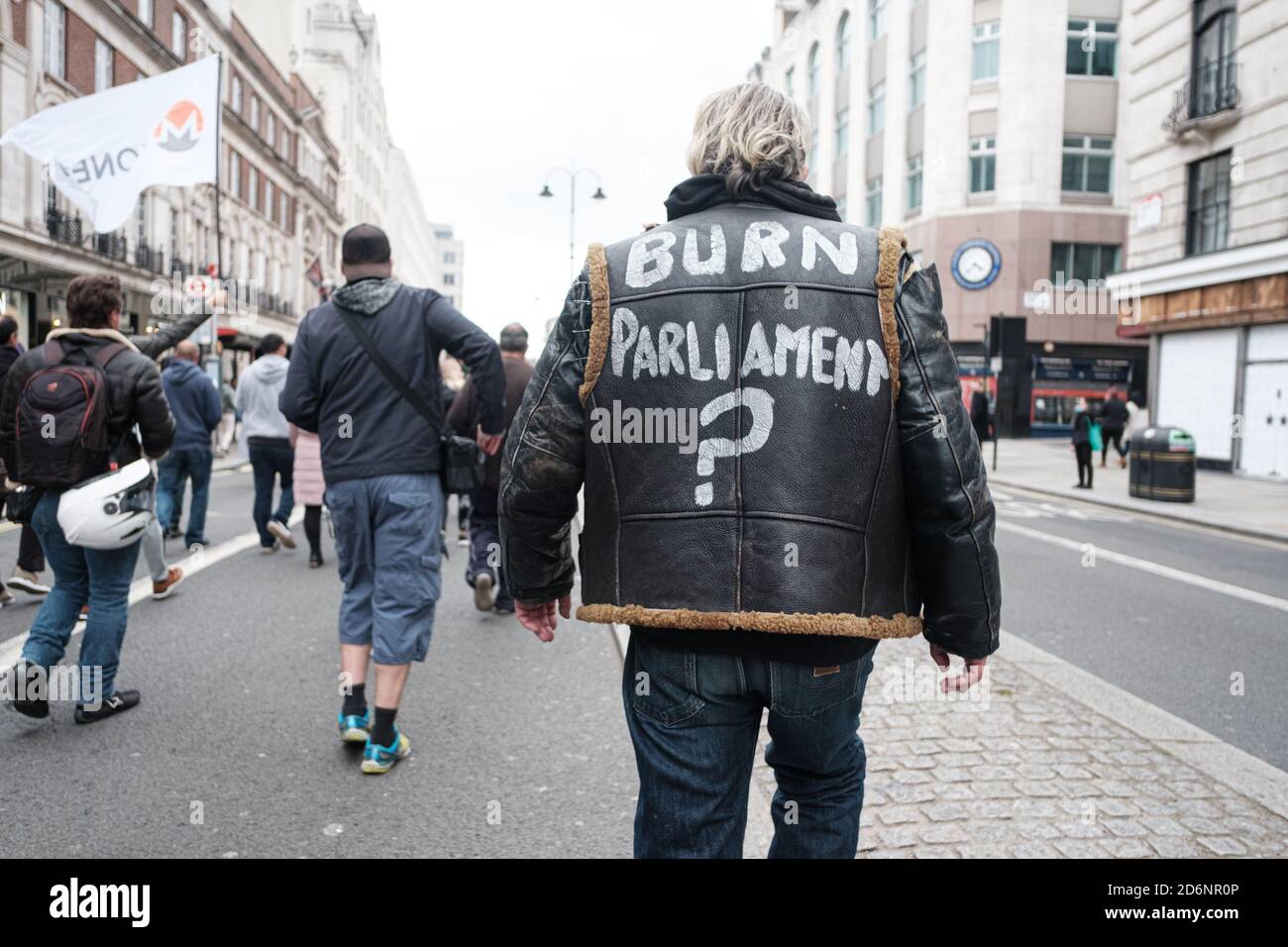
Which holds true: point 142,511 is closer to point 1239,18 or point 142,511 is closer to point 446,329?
point 446,329

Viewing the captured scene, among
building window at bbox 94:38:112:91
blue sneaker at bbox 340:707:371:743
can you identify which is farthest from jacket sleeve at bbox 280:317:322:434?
building window at bbox 94:38:112:91

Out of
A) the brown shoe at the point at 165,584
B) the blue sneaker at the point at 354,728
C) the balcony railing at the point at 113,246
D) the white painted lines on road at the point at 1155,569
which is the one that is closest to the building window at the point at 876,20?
the balcony railing at the point at 113,246

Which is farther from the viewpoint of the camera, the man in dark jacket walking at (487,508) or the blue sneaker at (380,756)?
the man in dark jacket walking at (487,508)

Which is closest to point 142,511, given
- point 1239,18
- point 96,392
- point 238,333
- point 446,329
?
point 96,392

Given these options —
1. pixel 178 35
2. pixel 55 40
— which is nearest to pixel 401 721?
pixel 55 40

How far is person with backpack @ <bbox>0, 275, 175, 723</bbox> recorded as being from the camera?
4.33 meters

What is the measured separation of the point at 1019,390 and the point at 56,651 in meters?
34.3

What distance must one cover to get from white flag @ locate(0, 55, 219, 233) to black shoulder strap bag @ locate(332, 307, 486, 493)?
18.3 ft

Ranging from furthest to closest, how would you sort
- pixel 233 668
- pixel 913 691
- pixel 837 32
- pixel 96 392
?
1. pixel 837 32
2. pixel 233 668
3. pixel 913 691
4. pixel 96 392

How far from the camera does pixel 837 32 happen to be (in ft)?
145

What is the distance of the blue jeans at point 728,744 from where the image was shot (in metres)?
1.96

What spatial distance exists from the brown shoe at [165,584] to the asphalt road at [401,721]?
0.12 m

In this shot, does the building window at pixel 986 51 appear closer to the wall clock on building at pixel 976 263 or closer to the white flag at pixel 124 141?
the wall clock on building at pixel 976 263

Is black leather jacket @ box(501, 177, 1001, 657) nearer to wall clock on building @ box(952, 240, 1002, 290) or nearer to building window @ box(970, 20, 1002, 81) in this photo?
wall clock on building @ box(952, 240, 1002, 290)
